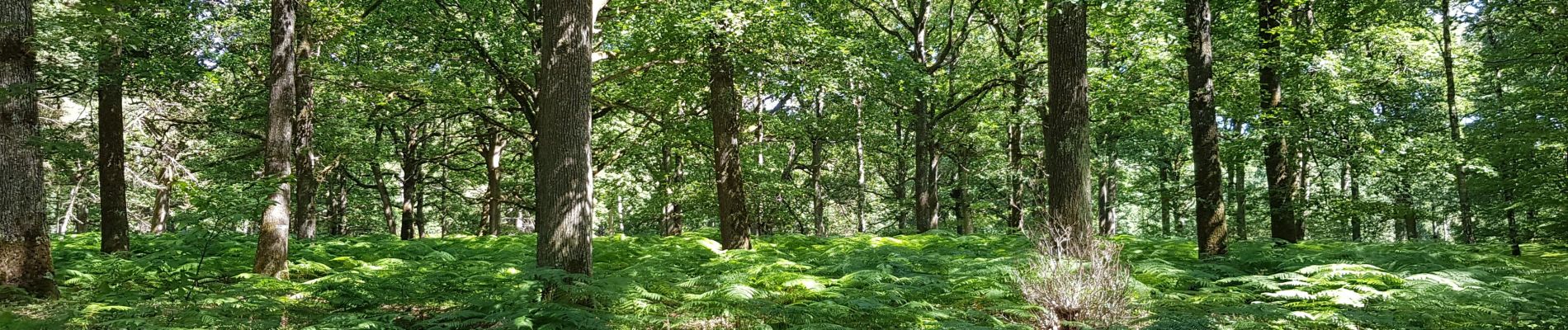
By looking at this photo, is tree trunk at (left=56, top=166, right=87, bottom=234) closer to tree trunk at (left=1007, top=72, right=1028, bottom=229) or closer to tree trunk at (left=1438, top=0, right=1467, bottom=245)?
tree trunk at (left=1007, top=72, right=1028, bottom=229)

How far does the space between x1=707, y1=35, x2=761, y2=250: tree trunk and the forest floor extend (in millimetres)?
1866

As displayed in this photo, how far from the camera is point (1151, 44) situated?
10883 mm

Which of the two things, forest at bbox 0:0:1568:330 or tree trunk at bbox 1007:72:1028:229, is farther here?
tree trunk at bbox 1007:72:1028:229

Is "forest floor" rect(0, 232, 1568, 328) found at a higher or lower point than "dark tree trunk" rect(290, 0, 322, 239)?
lower

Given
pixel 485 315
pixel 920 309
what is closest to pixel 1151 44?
pixel 920 309

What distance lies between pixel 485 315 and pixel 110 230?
30.9 feet

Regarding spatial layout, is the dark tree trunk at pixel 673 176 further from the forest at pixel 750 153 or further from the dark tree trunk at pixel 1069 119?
the dark tree trunk at pixel 1069 119

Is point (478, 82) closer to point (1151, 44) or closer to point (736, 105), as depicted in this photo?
point (736, 105)

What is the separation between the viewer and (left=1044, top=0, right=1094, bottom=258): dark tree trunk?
23.3 ft

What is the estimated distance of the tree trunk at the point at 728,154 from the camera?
35.1ft

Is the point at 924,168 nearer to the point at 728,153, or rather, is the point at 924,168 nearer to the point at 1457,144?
the point at 728,153

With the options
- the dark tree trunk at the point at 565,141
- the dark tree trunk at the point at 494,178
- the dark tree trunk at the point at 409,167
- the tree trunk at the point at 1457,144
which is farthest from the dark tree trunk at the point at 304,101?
the tree trunk at the point at 1457,144

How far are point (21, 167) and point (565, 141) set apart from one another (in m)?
5.63

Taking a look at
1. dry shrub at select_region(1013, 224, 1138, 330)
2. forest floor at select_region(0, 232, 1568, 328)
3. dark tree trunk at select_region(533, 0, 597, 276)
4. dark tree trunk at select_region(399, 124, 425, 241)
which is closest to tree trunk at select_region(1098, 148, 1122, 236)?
forest floor at select_region(0, 232, 1568, 328)
